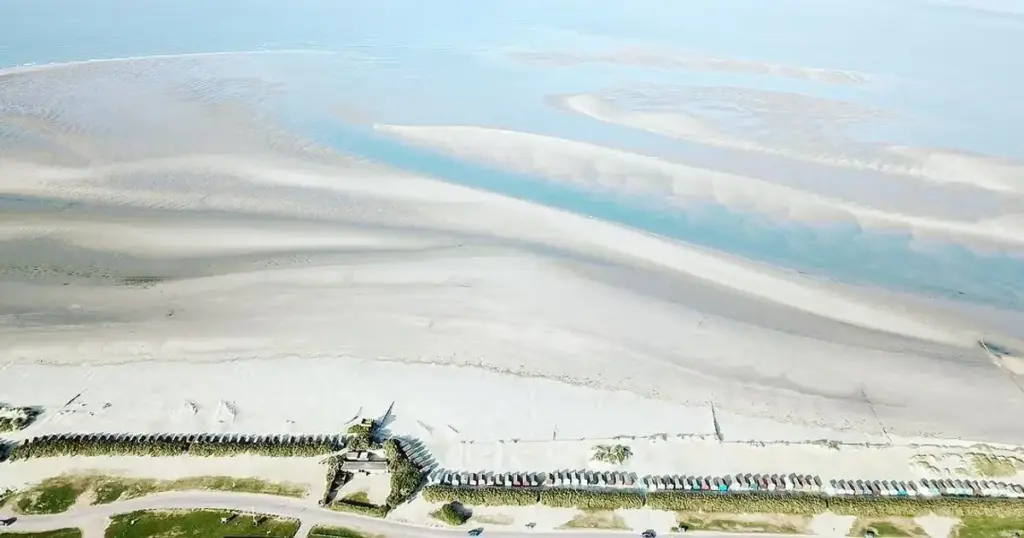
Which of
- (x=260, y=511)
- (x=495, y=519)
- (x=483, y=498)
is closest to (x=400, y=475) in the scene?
(x=483, y=498)

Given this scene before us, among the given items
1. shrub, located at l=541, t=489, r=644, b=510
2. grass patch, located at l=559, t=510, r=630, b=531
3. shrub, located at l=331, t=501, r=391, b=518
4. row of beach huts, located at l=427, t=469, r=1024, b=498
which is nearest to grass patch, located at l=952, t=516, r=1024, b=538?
row of beach huts, located at l=427, t=469, r=1024, b=498

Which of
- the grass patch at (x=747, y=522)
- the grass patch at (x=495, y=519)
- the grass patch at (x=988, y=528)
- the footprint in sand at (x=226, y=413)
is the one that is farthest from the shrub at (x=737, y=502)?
the footprint in sand at (x=226, y=413)

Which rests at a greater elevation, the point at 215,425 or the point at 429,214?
the point at 429,214

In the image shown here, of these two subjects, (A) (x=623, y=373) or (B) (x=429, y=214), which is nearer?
(A) (x=623, y=373)

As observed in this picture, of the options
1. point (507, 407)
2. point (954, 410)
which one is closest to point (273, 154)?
point (507, 407)

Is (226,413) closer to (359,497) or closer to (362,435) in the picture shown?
(362,435)

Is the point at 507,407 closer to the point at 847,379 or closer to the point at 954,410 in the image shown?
the point at 847,379
